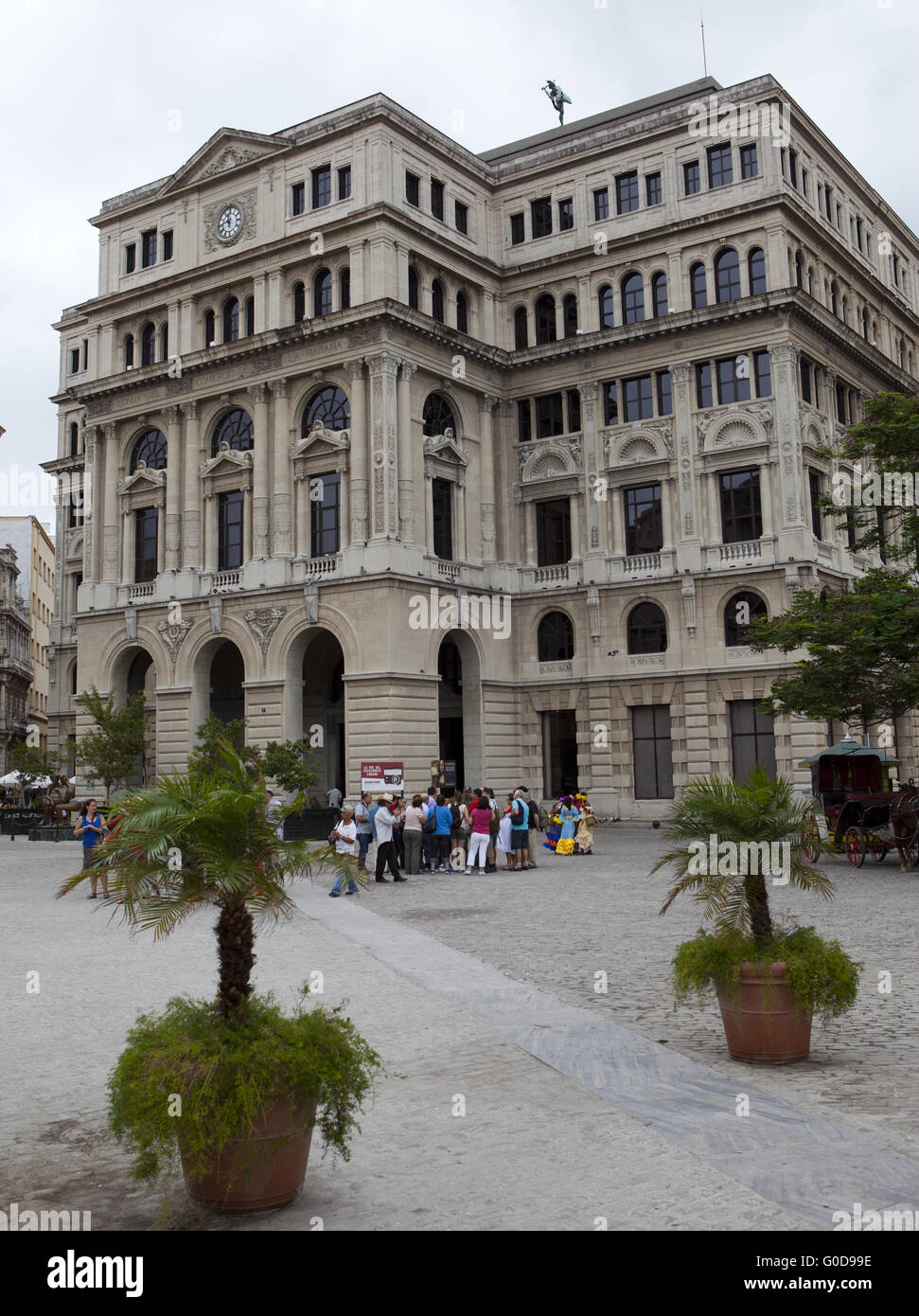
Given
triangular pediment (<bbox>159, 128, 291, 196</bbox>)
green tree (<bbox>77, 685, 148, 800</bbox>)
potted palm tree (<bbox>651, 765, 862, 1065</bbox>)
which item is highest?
triangular pediment (<bbox>159, 128, 291, 196</bbox>)

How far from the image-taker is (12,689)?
310ft

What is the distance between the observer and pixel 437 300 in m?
46.7

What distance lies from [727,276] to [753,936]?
39.8 metres

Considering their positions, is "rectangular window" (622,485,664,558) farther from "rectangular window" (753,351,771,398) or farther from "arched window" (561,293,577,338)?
"arched window" (561,293,577,338)

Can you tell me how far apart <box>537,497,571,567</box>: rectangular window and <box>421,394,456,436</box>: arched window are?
5096mm

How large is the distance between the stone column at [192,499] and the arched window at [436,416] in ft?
32.1

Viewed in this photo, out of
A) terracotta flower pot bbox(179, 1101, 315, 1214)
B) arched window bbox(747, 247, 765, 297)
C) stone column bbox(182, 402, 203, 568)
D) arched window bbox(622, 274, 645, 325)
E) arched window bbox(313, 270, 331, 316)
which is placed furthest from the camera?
stone column bbox(182, 402, 203, 568)

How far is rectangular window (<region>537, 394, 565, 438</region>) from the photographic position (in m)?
47.9

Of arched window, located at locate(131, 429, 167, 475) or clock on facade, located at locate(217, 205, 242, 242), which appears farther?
arched window, located at locate(131, 429, 167, 475)

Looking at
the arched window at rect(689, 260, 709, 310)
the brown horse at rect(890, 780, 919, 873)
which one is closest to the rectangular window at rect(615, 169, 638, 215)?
the arched window at rect(689, 260, 709, 310)

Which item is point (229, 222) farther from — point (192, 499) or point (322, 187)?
point (192, 499)

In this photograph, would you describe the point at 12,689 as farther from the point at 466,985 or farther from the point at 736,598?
the point at 466,985

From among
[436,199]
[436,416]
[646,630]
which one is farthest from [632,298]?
[646,630]

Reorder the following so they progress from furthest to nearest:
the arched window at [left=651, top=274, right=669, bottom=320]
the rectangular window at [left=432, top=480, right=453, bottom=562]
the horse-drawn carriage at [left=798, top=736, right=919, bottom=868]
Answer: the arched window at [left=651, top=274, right=669, bottom=320]
the rectangular window at [left=432, top=480, right=453, bottom=562]
the horse-drawn carriage at [left=798, top=736, right=919, bottom=868]
